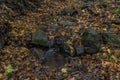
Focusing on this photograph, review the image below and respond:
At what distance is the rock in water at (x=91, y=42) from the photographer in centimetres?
840

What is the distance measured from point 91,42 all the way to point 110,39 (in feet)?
3.29

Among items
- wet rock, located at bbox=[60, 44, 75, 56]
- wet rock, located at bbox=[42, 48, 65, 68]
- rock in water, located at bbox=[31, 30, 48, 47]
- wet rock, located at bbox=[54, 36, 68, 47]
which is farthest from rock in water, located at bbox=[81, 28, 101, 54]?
rock in water, located at bbox=[31, 30, 48, 47]

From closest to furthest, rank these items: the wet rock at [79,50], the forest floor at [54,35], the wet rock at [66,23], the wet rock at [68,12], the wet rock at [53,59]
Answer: the forest floor at [54,35] < the wet rock at [53,59] < the wet rock at [79,50] < the wet rock at [66,23] < the wet rock at [68,12]

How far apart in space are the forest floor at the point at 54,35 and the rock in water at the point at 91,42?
197 millimetres

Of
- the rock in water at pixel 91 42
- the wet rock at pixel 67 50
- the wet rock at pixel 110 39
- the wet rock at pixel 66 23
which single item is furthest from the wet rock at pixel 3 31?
the wet rock at pixel 110 39

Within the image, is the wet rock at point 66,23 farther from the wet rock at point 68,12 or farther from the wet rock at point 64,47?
the wet rock at point 64,47

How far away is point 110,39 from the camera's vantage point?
897 centimetres

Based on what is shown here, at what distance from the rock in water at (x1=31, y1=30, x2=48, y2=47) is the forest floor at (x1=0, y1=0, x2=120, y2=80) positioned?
1.26 ft

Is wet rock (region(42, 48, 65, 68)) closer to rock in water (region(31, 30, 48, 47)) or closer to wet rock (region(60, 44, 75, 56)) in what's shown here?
wet rock (region(60, 44, 75, 56))

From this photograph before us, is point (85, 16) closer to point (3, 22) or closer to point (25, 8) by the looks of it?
point (25, 8)

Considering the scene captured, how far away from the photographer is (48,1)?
13180 mm

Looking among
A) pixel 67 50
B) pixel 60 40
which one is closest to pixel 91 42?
pixel 67 50

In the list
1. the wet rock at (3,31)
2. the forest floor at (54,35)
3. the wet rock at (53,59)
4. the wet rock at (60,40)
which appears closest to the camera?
the forest floor at (54,35)

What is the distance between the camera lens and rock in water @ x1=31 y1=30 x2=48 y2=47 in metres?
8.69
